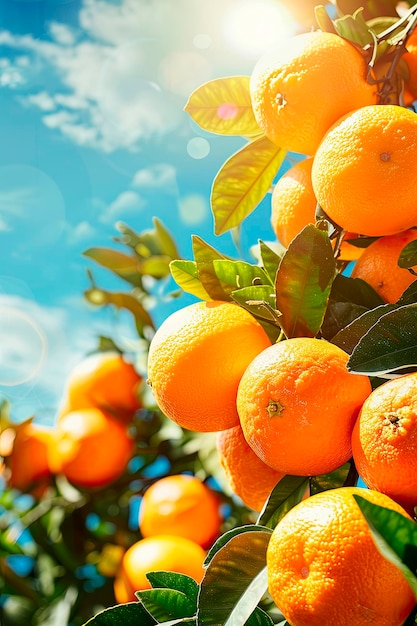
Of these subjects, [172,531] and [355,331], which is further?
[172,531]

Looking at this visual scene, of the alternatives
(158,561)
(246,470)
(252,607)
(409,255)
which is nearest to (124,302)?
(158,561)

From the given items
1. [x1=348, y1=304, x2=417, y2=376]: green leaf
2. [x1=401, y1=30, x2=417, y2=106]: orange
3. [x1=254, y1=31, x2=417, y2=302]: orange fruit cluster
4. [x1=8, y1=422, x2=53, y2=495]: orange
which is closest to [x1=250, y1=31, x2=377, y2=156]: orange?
[x1=254, y1=31, x2=417, y2=302]: orange fruit cluster

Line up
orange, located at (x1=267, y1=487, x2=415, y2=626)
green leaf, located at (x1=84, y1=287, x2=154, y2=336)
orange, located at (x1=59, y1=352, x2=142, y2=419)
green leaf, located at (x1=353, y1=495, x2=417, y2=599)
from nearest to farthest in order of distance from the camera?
green leaf, located at (x1=353, y1=495, x2=417, y2=599), orange, located at (x1=267, y1=487, x2=415, y2=626), orange, located at (x1=59, y1=352, x2=142, y2=419), green leaf, located at (x1=84, y1=287, x2=154, y2=336)

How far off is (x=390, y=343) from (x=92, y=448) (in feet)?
3.64

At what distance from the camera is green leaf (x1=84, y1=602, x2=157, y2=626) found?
734 millimetres

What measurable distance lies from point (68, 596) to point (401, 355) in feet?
3.89

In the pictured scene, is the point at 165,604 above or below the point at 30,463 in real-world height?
above

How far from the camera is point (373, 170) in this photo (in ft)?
2.59

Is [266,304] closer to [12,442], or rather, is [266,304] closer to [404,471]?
[404,471]

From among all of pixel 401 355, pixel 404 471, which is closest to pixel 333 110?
pixel 401 355

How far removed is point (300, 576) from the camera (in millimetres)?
635

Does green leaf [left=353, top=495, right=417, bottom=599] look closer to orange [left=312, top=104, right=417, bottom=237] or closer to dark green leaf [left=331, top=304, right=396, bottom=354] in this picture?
dark green leaf [left=331, top=304, right=396, bottom=354]

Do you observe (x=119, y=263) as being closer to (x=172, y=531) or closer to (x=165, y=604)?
(x=172, y=531)

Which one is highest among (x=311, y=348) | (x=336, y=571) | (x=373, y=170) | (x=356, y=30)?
(x=356, y=30)
